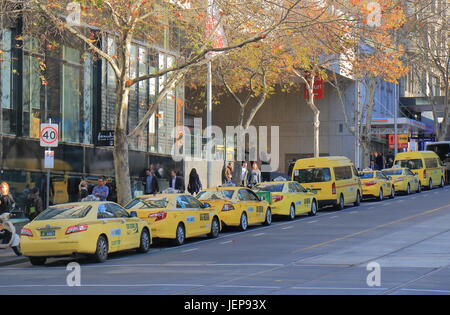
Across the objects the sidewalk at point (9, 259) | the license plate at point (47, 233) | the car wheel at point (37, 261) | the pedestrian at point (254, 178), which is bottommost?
the sidewalk at point (9, 259)

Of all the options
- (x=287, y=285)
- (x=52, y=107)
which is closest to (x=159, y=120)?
(x=52, y=107)

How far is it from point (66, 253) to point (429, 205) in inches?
765

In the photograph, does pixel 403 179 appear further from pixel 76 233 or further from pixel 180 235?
pixel 76 233

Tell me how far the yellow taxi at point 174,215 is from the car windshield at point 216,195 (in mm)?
2367

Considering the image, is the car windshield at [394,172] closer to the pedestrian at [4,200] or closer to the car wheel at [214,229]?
the car wheel at [214,229]

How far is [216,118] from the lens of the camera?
6275 cm

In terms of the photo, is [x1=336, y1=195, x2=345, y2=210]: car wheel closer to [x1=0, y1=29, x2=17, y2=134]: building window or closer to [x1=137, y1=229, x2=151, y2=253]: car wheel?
[x1=0, y1=29, x2=17, y2=134]: building window

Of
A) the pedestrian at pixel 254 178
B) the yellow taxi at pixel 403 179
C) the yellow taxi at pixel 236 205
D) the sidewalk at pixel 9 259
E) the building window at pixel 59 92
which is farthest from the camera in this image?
the yellow taxi at pixel 403 179

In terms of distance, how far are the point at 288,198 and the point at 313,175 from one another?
4.38m

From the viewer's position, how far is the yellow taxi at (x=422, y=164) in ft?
150

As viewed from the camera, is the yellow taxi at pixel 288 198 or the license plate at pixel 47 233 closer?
the license plate at pixel 47 233

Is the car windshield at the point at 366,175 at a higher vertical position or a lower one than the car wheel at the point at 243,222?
higher

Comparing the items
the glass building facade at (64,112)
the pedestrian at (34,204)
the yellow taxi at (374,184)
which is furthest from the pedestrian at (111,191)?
the yellow taxi at (374,184)

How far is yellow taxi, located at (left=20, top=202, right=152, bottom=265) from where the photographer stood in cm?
1775
